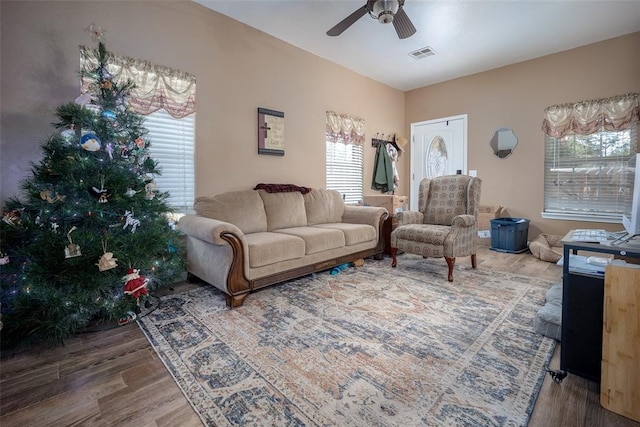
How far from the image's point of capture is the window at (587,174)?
11.9 ft

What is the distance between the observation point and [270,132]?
11.7 ft

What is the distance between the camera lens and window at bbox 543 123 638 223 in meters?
3.62

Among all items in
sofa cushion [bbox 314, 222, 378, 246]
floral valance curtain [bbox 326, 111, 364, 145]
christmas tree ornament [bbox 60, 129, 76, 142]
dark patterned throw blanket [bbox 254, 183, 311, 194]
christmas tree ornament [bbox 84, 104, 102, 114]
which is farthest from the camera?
floral valance curtain [bbox 326, 111, 364, 145]

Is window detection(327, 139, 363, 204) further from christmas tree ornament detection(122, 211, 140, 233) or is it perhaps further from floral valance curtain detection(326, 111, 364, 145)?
christmas tree ornament detection(122, 211, 140, 233)

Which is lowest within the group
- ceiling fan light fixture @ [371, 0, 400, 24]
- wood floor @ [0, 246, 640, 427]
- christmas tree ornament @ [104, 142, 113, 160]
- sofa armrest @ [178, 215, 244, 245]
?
wood floor @ [0, 246, 640, 427]

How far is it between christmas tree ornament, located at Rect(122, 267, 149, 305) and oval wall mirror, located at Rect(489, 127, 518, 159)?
493 centimetres

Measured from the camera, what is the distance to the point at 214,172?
3.12 metres

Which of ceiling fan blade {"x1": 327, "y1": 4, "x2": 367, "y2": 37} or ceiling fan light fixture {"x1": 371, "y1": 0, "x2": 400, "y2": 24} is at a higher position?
ceiling fan blade {"x1": 327, "y1": 4, "x2": 367, "y2": 37}

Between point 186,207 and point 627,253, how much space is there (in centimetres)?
315

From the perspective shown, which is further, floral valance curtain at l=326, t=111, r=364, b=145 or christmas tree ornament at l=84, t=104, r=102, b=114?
floral valance curtain at l=326, t=111, r=364, b=145

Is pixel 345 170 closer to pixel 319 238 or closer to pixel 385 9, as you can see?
pixel 319 238

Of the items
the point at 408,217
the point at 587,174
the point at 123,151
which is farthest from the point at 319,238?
the point at 587,174

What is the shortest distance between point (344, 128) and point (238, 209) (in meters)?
2.26

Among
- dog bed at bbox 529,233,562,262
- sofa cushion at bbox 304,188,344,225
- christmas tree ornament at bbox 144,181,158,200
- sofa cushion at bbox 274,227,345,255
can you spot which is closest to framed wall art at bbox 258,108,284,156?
sofa cushion at bbox 304,188,344,225
